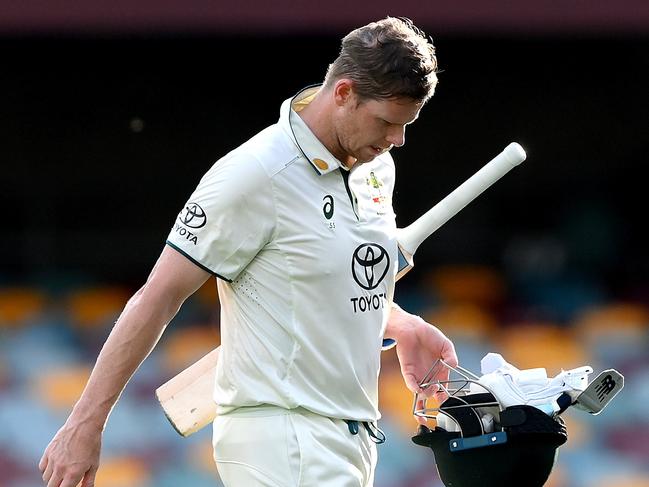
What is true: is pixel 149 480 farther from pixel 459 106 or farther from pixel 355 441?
pixel 355 441

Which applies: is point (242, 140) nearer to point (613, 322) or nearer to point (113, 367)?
point (613, 322)

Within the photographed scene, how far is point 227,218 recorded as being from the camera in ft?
7.07

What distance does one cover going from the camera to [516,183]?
19.0 ft

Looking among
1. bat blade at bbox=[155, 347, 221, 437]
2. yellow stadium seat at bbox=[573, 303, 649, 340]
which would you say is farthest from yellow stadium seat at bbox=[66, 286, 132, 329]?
bat blade at bbox=[155, 347, 221, 437]

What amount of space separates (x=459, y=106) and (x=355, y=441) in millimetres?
3604

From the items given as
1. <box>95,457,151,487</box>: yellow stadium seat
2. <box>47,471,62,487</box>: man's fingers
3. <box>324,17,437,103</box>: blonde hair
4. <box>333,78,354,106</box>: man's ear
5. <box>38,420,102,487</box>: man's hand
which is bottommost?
<box>95,457,151,487</box>: yellow stadium seat

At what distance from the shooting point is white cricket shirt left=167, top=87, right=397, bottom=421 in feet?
7.11

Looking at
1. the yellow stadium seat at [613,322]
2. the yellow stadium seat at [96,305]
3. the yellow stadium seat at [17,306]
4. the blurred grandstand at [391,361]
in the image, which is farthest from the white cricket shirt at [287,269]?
the yellow stadium seat at [613,322]

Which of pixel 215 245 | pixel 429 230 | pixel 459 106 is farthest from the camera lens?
pixel 459 106

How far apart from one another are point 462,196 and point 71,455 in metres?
0.96

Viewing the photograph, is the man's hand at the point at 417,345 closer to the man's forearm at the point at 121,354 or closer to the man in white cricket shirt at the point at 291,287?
the man in white cricket shirt at the point at 291,287

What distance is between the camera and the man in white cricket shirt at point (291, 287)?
2.15 meters

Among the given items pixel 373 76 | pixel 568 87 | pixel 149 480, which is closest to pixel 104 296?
pixel 149 480

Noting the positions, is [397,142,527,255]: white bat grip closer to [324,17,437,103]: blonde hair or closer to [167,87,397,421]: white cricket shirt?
[167,87,397,421]: white cricket shirt
